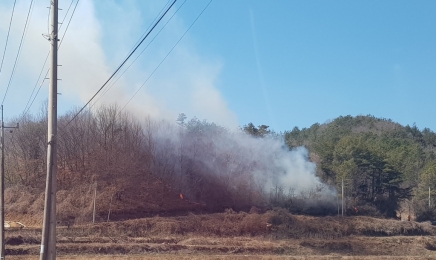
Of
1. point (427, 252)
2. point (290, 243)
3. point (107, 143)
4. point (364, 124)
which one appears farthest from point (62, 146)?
point (364, 124)

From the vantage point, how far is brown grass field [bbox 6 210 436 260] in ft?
110

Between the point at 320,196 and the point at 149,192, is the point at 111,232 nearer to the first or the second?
the point at 149,192

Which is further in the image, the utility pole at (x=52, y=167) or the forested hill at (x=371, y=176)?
the forested hill at (x=371, y=176)

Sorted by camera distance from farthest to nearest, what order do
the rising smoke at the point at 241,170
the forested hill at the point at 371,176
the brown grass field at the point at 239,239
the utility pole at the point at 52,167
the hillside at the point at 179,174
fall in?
the forested hill at the point at 371,176 < the rising smoke at the point at 241,170 < the hillside at the point at 179,174 < the brown grass field at the point at 239,239 < the utility pole at the point at 52,167

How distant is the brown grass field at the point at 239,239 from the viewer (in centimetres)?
3353

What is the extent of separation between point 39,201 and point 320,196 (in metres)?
27.2

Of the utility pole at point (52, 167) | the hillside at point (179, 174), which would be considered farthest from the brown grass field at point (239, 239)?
the utility pole at point (52, 167)

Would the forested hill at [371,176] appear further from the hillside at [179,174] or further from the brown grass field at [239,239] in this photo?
the brown grass field at [239,239]

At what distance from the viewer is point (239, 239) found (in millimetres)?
40406

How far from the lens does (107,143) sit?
5203 cm

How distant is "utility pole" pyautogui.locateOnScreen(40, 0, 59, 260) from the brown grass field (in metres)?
15.9

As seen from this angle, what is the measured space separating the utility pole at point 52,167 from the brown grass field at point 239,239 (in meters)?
15.9

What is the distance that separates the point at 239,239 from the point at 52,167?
26.7 meters

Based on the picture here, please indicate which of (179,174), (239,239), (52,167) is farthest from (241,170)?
(52,167)
